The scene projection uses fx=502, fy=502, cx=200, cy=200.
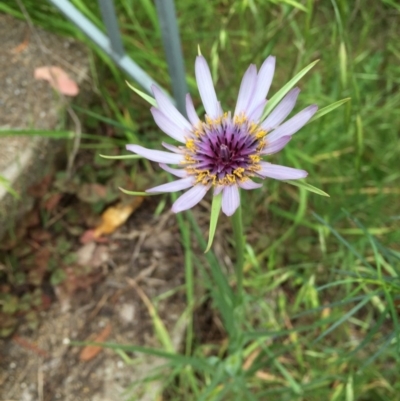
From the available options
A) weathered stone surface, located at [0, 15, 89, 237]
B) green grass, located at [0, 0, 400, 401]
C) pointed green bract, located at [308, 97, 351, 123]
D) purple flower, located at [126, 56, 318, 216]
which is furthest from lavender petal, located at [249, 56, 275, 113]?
weathered stone surface, located at [0, 15, 89, 237]

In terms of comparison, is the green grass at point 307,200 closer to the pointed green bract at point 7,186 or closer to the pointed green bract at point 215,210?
the pointed green bract at point 7,186

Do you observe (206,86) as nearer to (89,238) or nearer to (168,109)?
(168,109)

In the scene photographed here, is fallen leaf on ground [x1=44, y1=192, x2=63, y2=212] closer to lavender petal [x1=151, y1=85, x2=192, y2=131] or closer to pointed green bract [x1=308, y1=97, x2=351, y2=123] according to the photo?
lavender petal [x1=151, y1=85, x2=192, y2=131]

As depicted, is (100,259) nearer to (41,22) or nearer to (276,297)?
(276,297)

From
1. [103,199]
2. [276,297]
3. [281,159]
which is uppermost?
[281,159]

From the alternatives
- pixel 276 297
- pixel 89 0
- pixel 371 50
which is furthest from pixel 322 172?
pixel 89 0

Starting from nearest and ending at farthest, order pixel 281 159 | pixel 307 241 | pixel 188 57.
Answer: pixel 281 159 < pixel 307 241 < pixel 188 57
